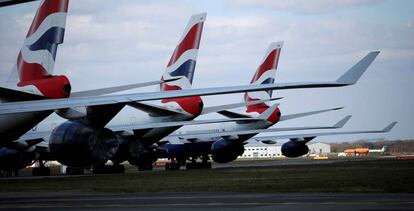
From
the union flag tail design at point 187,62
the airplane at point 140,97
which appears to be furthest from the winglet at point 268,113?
the airplane at point 140,97

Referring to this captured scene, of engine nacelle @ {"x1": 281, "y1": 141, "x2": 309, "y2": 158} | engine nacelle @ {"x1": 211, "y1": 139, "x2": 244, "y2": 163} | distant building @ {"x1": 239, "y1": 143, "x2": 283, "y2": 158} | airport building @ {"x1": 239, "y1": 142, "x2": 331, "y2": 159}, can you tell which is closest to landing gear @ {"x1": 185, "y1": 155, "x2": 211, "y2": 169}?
engine nacelle @ {"x1": 211, "y1": 139, "x2": 244, "y2": 163}

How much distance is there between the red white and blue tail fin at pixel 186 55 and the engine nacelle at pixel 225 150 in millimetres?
9465

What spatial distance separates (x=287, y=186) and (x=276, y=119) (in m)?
31.1

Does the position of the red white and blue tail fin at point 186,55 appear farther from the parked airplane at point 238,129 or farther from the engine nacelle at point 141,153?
the parked airplane at point 238,129

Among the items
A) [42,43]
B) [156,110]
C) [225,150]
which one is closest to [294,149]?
[225,150]

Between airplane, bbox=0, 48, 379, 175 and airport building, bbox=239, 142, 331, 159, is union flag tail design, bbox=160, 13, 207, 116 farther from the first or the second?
airport building, bbox=239, 142, 331, 159

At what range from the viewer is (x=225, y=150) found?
2301 inches

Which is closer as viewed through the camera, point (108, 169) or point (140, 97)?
point (140, 97)

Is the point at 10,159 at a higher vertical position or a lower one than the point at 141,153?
lower

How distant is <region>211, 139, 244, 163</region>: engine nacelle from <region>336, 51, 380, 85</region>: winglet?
38.7 metres

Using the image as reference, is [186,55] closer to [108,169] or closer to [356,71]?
[108,169]

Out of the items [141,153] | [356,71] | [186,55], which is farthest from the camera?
[186,55]

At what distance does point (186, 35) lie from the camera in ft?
165

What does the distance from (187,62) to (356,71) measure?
1231 inches
